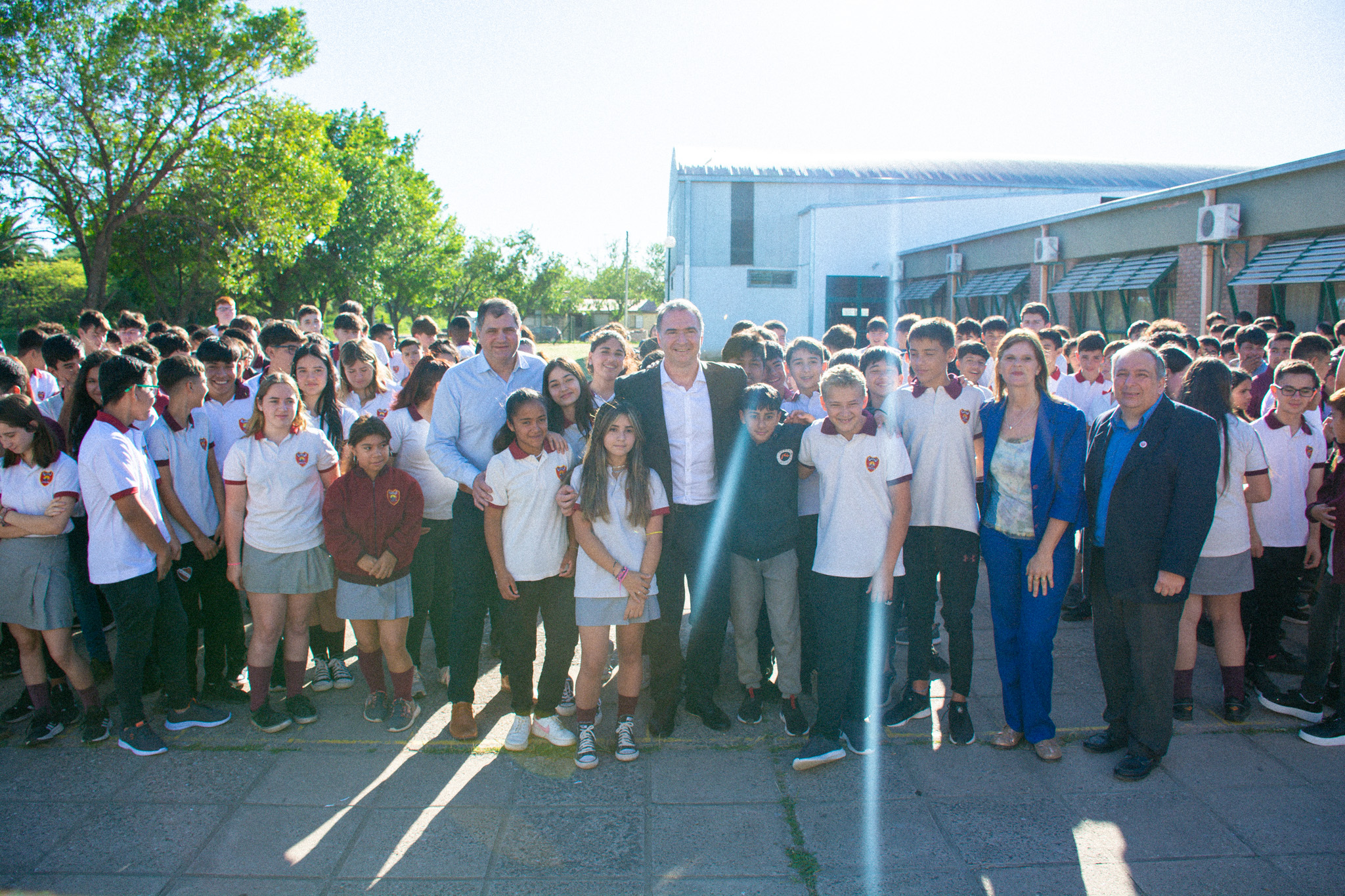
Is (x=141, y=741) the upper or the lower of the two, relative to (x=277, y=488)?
lower

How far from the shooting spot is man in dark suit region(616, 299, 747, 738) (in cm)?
393

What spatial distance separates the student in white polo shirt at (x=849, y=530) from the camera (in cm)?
372

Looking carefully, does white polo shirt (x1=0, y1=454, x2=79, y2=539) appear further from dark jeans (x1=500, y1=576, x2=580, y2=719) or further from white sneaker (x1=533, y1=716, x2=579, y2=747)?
white sneaker (x1=533, y1=716, x2=579, y2=747)

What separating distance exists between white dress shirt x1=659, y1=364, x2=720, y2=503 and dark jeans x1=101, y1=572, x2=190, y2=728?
99.7 inches

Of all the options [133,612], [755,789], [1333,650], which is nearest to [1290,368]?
[1333,650]

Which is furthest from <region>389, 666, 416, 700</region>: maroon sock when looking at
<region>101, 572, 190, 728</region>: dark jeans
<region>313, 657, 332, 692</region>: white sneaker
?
<region>101, 572, 190, 728</region>: dark jeans

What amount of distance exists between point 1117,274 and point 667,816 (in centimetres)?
1469

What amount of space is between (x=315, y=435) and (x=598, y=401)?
4.80ft

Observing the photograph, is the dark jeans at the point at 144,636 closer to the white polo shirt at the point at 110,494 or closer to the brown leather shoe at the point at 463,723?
the white polo shirt at the point at 110,494

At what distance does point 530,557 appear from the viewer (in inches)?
151

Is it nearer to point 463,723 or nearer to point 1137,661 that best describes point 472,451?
point 463,723

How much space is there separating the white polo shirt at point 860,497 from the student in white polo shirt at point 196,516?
10.4 feet

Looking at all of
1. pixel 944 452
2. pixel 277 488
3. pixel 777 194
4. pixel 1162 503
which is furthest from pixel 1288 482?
pixel 777 194

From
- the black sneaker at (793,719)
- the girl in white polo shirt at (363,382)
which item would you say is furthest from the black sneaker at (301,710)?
the black sneaker at (793,719)
